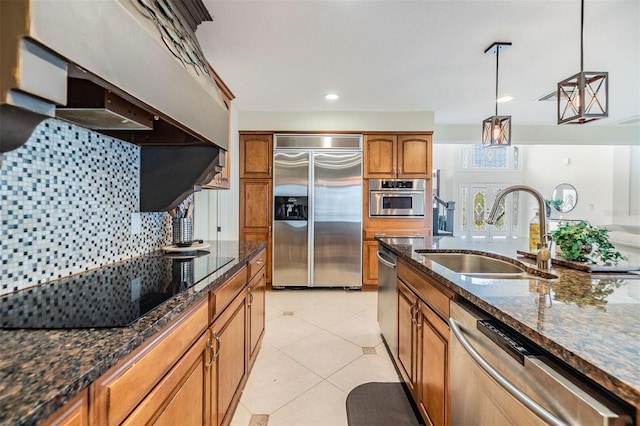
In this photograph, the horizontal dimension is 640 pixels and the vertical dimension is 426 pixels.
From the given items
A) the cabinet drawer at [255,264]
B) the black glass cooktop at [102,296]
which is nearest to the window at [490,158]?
the cabinet drawer at [255,264]

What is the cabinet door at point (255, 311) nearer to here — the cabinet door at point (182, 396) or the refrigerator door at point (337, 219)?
the cabinet door at point (182, 396)

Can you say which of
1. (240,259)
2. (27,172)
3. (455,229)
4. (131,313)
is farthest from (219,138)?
(455,229)

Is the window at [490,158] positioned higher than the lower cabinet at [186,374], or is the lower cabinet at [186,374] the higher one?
the window at [490,158]

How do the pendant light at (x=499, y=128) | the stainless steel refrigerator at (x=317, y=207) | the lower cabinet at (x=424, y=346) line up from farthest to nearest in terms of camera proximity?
the stainless steel refrigerator at (x=317, y=207), the pendant light at (x=499, y=128), the lower cabinet at (x=424, y=346)

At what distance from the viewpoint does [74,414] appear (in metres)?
0.55

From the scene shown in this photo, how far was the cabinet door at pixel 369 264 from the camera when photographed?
4156mm

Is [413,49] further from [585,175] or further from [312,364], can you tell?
[585,175]

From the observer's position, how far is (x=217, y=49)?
2494 mm

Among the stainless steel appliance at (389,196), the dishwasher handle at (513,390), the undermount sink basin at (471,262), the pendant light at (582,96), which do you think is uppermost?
the pendant light at (582,96)

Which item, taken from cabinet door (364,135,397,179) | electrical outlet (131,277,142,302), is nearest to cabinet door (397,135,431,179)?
cabinet door (364,135,397,179)

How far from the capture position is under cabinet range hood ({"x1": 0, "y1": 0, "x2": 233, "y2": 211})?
1.83ft

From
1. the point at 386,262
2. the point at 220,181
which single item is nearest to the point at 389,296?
the point at 386,262

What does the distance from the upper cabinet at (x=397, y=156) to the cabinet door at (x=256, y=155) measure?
1387 millimetres

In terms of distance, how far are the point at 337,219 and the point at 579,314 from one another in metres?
3.34
